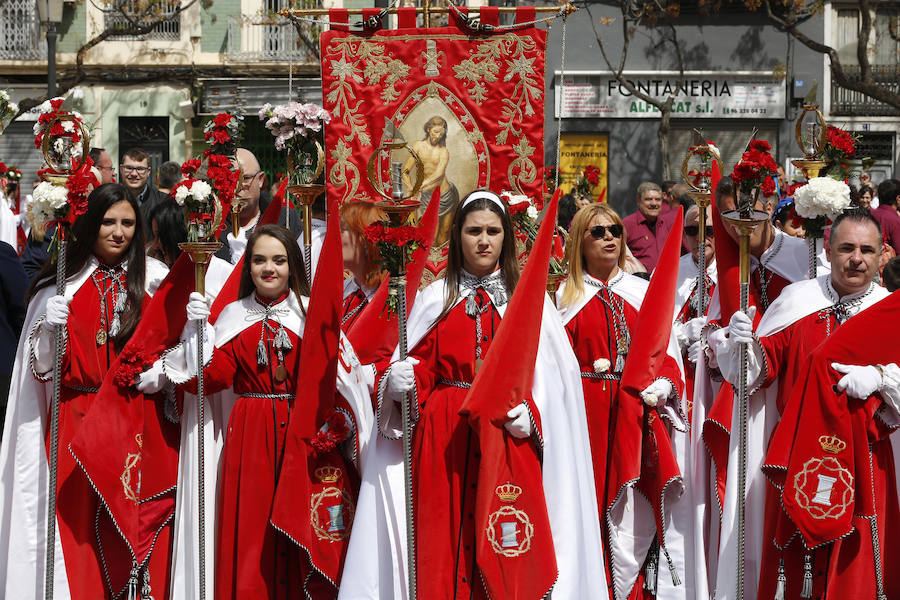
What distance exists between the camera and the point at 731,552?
6.61 meters

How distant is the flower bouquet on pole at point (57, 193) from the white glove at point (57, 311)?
1.4 inches

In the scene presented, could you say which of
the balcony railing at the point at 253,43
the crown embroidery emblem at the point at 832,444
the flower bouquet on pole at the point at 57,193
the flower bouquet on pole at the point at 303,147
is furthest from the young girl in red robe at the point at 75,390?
the balcony railing at the point at 253,43

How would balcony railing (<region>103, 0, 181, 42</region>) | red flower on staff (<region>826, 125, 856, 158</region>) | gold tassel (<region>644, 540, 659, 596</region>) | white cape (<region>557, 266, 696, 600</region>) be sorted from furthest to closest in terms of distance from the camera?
Answer: balcony railing (<region>103, 0, 181, 42</region>)
gold tassel (<region>644, 540, 659, 596</region>)
white cape (<region>557, 266, 696, 600</region>)
red flower on staff (<region>826, 125, 856, 158</region>)

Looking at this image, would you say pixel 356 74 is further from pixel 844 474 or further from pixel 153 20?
pixel 153 20

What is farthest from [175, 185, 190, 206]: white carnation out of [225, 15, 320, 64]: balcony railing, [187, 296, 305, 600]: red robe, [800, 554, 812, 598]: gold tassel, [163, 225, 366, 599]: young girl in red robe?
[225, 15, 320, 64]: balcony railing

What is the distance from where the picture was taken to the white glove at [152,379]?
6262 mm

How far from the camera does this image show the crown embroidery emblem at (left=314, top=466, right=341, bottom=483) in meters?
6.25

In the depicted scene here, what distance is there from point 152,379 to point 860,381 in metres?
3.22

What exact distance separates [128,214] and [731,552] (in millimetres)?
3398

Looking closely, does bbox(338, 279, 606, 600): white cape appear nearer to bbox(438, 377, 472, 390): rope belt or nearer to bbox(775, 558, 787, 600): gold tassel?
bbox(438, 377, 472, 390): rope belt

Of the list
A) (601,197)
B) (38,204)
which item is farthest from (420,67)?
(601,197)

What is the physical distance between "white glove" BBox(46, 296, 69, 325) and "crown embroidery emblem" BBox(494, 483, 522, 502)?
7.06ft

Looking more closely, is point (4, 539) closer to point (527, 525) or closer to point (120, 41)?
point (527, 525)

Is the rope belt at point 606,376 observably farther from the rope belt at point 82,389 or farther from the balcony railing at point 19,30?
the balcony railing at point 19,30
